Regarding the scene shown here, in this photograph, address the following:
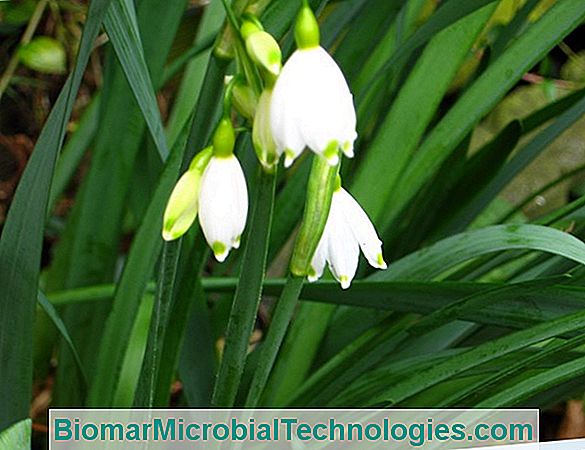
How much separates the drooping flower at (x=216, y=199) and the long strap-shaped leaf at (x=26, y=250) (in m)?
0.14

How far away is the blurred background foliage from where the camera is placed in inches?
32.9

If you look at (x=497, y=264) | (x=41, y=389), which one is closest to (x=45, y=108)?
(x=41, y=389)

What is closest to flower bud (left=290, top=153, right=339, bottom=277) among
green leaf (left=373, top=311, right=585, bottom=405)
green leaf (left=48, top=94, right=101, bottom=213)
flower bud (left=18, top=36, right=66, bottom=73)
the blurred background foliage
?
the blurred background foliage

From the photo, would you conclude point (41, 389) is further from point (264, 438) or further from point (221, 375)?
point (221, 375)

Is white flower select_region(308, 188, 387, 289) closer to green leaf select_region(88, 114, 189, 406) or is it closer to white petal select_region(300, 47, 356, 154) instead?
white petal select_region(300, 47, 356, 154)

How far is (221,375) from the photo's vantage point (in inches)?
30.5

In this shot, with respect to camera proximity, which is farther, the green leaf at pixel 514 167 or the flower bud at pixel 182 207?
the green leaf at pixel 514 167

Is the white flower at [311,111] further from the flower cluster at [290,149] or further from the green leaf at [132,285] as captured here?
the green leaf at [132,285]

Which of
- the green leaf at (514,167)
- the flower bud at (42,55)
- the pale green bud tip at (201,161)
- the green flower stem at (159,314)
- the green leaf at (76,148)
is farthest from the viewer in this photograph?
the flower bud at (42,55)

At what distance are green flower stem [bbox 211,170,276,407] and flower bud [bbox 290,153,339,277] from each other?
0.09ft

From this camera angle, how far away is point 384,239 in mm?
1243

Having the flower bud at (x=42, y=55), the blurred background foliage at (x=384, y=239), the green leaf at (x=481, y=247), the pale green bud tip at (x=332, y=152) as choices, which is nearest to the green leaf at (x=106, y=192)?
the blurred background foliage at (x=384, y=239)

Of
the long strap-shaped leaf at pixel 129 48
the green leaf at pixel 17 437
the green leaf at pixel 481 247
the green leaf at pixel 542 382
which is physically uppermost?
Result: the long strap-shaped leaf at pixel 129 48

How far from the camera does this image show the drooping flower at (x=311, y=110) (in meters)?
0.53
